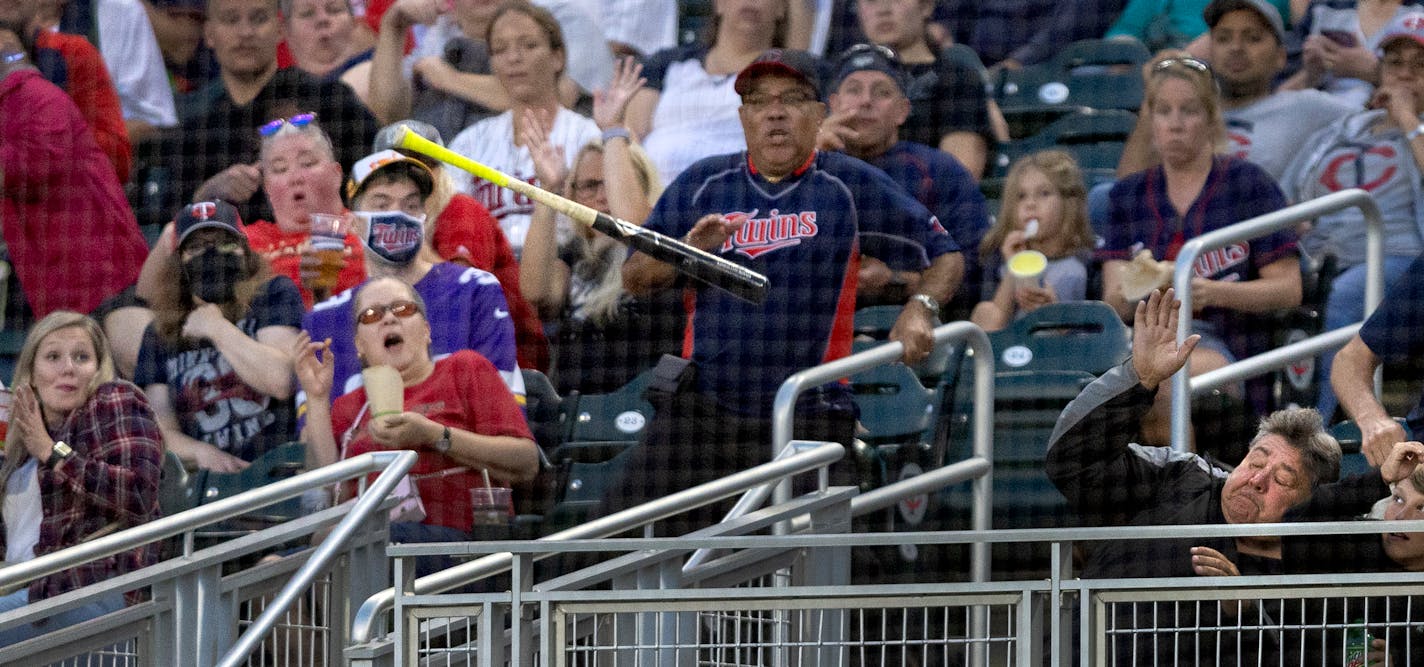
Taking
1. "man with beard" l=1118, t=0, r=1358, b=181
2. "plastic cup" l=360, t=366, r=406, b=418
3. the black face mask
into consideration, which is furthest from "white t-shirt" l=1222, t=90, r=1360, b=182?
the black face mask

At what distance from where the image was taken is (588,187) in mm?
3256

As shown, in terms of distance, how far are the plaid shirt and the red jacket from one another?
628 mm

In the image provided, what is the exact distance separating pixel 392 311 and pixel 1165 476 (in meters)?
1.31

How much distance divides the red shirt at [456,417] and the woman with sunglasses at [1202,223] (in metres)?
0.96

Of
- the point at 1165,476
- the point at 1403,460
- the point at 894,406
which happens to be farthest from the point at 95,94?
the point at 1403,460

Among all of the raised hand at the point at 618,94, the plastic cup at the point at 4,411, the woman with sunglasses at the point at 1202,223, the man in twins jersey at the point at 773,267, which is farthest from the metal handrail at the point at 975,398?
the plastic cup at the point at 4,411

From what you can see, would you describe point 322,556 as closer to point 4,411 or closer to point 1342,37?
point 4,411

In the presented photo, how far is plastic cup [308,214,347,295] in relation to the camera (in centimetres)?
322

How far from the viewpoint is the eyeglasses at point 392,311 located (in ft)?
9.92

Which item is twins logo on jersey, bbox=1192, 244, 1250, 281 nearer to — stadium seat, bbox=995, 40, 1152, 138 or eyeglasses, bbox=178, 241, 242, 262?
stadium seat, bbox=995, 40, 1152, 138

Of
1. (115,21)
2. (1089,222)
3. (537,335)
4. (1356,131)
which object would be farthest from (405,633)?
(115,21)

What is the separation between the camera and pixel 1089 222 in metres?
3.09

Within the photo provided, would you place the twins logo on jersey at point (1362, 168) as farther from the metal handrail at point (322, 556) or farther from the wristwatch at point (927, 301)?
the metal handrail at point (322, 556)

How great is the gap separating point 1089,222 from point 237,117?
5.00 ft
